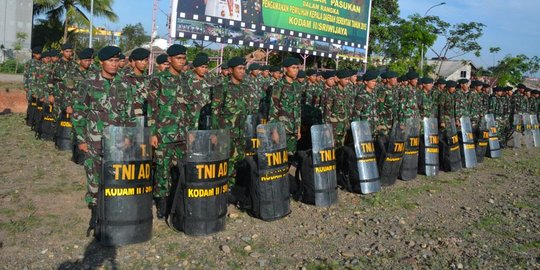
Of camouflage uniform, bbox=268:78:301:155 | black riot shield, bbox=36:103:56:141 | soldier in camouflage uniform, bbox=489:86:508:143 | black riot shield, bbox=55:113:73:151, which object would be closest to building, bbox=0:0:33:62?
black riot shield, bbox=36:103:56:141

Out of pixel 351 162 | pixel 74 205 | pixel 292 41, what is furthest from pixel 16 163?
pixel 292 41

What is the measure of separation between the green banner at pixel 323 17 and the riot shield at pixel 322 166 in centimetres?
1111

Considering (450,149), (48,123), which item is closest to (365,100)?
(450,149)

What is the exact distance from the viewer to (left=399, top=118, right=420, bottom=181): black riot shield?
760 cm

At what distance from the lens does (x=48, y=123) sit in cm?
897

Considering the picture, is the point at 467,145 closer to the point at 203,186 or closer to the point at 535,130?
the point at 535,130

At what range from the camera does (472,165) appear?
953 cm

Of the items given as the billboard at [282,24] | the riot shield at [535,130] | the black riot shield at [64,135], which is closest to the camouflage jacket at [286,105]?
the black riot shield at [64,135]

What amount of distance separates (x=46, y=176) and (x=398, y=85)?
20.3ft

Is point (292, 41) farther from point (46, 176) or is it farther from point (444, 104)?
point (46, 176)

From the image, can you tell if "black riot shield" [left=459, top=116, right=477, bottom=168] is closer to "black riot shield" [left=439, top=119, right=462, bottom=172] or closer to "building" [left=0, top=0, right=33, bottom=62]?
"black riot shield" [left=439, top=119, right=462, bottom=172]

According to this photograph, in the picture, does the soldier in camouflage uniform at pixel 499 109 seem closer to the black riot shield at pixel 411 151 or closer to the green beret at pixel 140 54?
the black riot shield at pixel 411 151

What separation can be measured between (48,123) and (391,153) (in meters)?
6.04

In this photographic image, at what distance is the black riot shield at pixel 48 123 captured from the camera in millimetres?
8828
